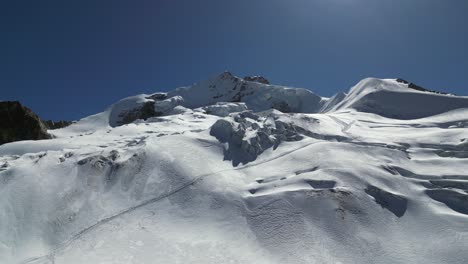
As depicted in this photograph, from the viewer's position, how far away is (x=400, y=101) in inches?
2094

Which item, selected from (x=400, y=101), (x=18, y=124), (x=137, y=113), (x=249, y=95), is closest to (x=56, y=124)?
(x=137, y=113)

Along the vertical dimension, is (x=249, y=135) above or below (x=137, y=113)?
above

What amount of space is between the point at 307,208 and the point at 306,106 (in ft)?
221

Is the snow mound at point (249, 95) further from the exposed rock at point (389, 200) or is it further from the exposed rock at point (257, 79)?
the exposed rock at point (389, 200)

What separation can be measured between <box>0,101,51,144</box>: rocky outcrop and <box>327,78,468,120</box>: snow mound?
151 feet

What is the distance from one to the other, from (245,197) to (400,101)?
3840 centimetres

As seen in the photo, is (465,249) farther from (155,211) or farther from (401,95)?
(401,95)

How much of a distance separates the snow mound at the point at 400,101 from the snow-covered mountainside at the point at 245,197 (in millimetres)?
10393

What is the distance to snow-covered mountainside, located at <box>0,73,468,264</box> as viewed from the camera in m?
19.4

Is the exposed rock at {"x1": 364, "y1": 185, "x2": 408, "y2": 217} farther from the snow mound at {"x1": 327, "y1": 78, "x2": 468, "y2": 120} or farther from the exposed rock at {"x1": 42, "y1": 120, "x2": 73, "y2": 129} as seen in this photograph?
the exposed rock at {"x1": 42, "y1": 120, "x2": 73, "y2": 129}

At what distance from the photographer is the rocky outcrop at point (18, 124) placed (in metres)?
48.6

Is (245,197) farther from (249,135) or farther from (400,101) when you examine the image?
(400,101)

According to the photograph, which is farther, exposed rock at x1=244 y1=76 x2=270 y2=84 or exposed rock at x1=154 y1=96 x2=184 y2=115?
exposed rock at x1=244 y1=76 x2=270 y2=84

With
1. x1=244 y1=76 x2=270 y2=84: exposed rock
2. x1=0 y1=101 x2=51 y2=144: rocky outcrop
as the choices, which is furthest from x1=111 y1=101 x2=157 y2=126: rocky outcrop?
x1=0 y1=101 x2=51 y2=144: rocky outcrop
